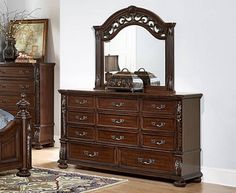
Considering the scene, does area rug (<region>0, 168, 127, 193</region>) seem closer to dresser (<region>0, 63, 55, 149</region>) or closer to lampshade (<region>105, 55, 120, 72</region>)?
lampshade (<region>105, 55, 120, 72</region>)

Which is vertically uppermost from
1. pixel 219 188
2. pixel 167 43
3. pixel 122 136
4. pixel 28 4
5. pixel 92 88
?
pixel 28 4

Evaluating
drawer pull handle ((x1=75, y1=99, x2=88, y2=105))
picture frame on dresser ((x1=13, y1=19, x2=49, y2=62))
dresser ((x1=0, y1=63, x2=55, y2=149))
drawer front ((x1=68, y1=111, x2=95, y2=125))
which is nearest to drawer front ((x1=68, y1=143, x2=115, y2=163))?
drawer front ((x1=68, y1=111, x2=95, y2=125))

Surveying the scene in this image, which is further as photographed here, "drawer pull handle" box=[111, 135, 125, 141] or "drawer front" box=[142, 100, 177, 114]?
"drawer pull handle" box=[111, 135, 125, 141]

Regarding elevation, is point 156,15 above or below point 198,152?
above

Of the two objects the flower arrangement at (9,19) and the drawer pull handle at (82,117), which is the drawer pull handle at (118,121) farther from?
the flower arrangement at (9,19)

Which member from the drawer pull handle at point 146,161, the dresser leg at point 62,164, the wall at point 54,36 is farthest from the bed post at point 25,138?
the wall at point 54,36

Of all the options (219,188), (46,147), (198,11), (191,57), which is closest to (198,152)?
(219,188)

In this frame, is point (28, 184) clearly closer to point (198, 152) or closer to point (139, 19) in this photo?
point (198, 152)

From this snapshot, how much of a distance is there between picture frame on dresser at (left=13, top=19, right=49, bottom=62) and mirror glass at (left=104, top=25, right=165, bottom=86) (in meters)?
2.01

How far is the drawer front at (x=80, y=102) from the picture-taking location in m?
6.70

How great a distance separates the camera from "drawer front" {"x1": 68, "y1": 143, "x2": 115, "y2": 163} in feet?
21.5

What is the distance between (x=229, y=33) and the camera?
603cm

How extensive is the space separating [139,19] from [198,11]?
727 millimetres

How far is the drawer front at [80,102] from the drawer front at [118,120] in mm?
189
